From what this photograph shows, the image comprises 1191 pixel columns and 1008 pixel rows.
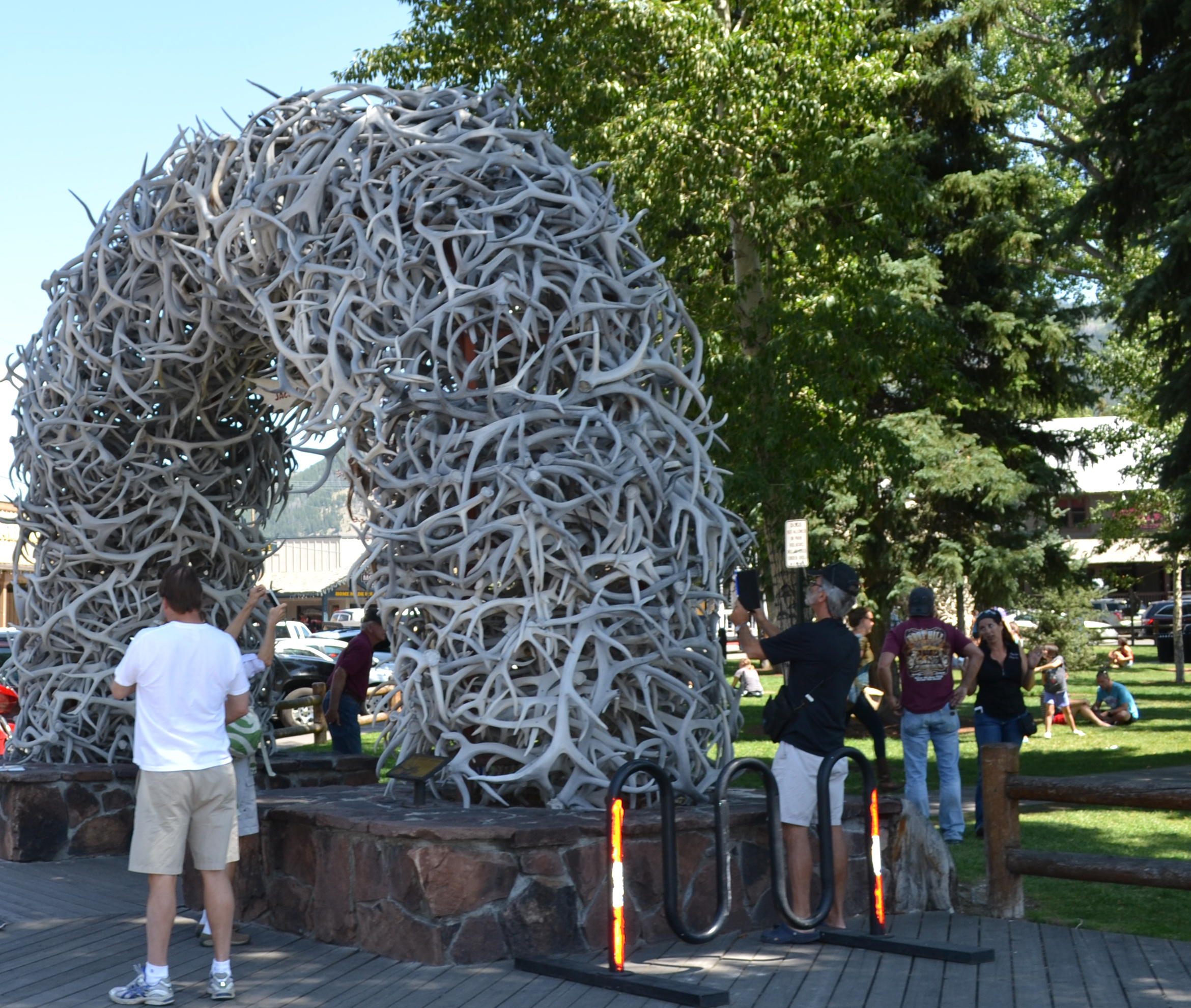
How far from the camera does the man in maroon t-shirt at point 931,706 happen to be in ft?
31.9

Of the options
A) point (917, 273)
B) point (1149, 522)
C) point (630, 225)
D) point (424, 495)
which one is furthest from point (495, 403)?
point (1149, 522)

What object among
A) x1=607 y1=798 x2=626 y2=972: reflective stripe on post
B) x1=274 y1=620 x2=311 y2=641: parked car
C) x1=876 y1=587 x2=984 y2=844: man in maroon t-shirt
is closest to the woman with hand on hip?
x1=876 y1=587 x2=984 y2=844: man in maroon t-shirt

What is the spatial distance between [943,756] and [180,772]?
5735 mm

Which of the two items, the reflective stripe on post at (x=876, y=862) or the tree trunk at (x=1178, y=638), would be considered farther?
the tree trunk at (x=1178, y=638)

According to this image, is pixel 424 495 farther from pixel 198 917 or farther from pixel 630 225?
pixel 198 917

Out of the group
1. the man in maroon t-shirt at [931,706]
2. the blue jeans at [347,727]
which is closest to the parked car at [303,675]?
the blue jeans at [347,727]

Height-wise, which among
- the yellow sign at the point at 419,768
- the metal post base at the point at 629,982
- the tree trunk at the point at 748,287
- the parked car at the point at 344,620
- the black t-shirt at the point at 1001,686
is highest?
the tree trunk at the point at 748,287

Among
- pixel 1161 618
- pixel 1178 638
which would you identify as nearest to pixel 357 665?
pixel 1178 638

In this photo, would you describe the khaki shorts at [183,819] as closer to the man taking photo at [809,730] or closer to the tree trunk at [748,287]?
the man taking photo at [809,730]

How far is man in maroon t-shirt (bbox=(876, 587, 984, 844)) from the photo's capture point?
9.72m

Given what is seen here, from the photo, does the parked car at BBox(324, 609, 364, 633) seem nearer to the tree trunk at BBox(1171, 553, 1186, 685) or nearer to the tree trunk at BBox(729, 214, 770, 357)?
the tree trunk at BBox(1171, 553, 1186, 685)

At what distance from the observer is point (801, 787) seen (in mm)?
6520

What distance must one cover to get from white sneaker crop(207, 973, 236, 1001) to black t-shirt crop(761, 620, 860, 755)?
269cm

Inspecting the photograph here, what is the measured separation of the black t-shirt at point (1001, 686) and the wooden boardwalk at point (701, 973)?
→ 9.90 feet
